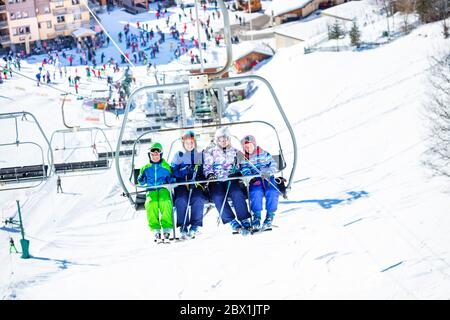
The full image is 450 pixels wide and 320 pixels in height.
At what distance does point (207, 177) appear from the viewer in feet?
18.0

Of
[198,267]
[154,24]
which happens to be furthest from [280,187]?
[154,24]

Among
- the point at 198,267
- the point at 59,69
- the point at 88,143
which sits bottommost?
the point at 198,267

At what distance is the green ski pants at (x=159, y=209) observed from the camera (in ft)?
17.5

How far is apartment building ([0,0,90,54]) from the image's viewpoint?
16.5m

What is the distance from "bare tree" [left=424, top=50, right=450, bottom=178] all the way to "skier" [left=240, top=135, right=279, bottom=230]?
10.4 metres

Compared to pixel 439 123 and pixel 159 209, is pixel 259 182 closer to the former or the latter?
pixel 159 209

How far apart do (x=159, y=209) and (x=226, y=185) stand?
0.55 m

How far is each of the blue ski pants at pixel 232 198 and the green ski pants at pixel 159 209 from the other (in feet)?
1.19

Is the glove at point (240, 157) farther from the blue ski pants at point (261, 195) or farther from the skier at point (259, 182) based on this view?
the blue ski pants at point (261, 195)

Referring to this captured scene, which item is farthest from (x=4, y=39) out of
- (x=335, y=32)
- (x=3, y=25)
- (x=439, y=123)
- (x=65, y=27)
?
(x=335, y=32)

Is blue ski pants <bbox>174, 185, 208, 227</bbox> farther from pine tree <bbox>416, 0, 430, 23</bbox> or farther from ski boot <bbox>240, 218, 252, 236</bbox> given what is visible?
pine tree <bbox>416, 0, 430, 23</bbox>

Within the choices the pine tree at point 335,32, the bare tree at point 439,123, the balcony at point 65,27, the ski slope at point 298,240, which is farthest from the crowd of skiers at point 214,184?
the pine tree at point 335,32

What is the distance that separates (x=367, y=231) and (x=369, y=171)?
95.9 inches

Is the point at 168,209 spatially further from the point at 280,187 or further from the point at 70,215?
the point at 70,215
